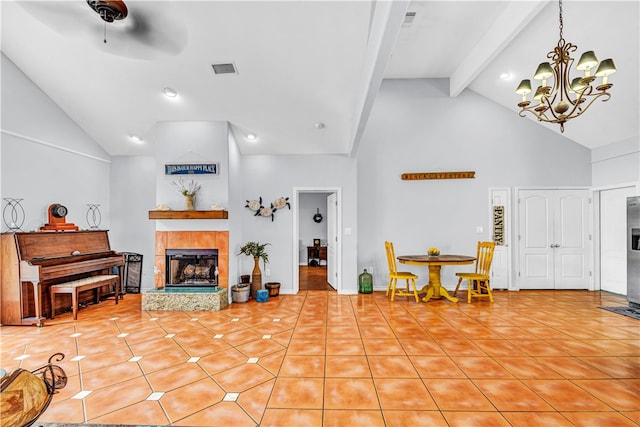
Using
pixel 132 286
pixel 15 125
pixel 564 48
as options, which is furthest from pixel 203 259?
pixel 564 48

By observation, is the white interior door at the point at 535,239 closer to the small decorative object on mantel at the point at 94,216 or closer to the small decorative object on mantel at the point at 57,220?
the small decorative object on mantel at the point at 57,220

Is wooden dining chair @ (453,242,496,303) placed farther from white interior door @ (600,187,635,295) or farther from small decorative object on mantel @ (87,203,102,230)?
small decorative object on mantel @ (87,203,102,230)

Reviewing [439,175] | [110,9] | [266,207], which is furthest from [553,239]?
[110,9]

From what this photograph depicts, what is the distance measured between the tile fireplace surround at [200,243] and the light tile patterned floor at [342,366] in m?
0.74

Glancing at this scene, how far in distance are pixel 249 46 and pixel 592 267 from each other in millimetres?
7356

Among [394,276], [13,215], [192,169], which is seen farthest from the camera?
[394,276]

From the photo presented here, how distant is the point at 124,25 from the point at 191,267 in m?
3.51

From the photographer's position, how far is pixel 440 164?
6348 mm

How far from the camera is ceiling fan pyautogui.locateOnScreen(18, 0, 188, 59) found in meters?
3.28

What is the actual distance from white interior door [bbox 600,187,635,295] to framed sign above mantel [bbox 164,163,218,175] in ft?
23.9

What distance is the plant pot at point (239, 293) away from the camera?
5.34 meters

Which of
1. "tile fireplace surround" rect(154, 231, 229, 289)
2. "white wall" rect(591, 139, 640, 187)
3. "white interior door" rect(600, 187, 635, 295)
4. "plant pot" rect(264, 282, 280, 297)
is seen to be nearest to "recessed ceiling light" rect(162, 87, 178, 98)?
"tile fireplace surround" rect(154, 231, 229, 289)

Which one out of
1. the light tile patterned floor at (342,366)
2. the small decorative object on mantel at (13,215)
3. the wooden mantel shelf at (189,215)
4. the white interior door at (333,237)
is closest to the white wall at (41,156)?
the small decorative object on mantel at (13,215)

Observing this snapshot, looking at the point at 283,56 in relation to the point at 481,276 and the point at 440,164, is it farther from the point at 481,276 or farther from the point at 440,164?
the point at 481,276
